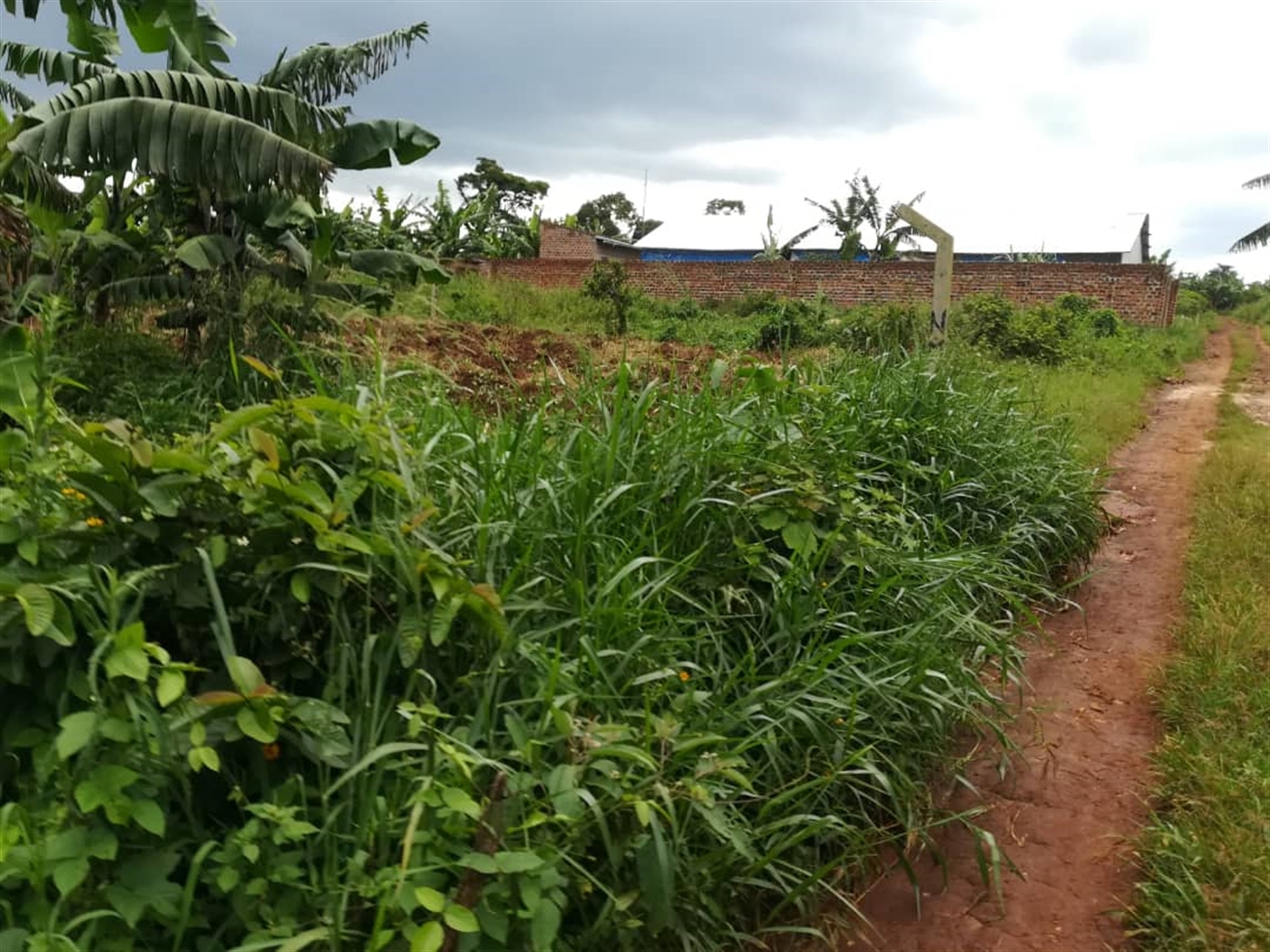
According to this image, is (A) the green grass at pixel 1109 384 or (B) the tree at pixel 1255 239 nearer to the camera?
(A) the green grass at pixel 1109 384

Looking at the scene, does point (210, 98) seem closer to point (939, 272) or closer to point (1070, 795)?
point (939, 272)

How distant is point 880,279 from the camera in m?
19.8

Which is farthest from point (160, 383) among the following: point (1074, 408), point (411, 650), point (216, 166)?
point (1074, 408)

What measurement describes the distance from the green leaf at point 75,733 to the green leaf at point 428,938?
1.91 ft

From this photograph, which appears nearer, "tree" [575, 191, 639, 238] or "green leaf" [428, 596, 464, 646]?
"green leaf" [428, 596, 464, 646]

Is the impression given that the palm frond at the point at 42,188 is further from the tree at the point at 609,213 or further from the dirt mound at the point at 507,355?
the tree at the point at 609,213

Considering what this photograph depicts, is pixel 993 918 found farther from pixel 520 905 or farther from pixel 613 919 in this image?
pixel 520 905

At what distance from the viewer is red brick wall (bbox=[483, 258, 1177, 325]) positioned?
61.5 ft

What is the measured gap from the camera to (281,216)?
6.08 m

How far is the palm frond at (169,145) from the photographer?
4.60m

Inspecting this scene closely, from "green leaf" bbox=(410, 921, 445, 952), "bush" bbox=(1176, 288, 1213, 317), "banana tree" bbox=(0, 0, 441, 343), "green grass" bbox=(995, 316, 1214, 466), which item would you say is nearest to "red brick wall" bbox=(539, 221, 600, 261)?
"green grass" bbox=(995, 316, 1214, 466)

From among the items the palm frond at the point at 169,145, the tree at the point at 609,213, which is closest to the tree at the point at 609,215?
the tree at the point at 609,213

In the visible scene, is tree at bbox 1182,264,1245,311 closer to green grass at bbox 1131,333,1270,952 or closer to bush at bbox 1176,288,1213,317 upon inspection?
bush at bbox 1176,288,1213,317

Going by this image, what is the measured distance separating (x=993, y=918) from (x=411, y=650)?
1556 millimetres
